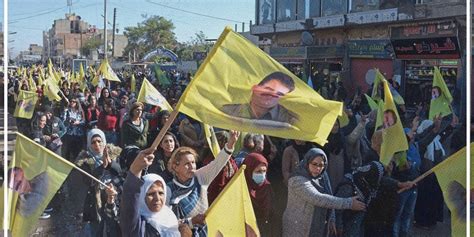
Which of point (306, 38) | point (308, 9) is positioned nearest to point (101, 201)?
point (306, 38)

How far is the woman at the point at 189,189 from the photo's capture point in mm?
3326

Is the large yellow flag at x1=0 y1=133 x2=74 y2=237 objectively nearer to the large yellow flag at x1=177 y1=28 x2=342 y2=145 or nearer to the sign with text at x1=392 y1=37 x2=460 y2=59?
the large yellow flag at x1=177 y1=28 x2=342 y2=145

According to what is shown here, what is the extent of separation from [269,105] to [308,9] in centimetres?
1771

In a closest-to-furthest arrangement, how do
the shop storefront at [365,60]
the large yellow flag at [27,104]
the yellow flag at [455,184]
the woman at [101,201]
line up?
the yellow flag at [455,184] < the woman at [101,201] < the large yellow flag at [27,104] < the shop storefront at [365,60]

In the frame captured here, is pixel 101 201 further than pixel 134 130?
No

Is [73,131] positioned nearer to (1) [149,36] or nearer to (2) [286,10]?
(2) [286,10]

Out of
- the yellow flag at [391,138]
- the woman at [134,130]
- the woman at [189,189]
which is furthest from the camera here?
the woman at [134,130]

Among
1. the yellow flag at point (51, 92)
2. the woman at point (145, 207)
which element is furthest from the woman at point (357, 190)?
the yellow flag at point (51, 92)

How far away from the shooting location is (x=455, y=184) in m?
3.76

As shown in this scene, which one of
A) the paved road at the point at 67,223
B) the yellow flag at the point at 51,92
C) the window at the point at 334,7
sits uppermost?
the window at the point at 334,7

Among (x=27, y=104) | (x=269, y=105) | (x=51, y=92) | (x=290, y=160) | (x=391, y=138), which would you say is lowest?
(x=290, y=160)

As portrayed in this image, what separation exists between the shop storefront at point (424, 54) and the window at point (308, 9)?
3917 mm

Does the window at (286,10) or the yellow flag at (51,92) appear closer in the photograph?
the yellow flag at (51,92)

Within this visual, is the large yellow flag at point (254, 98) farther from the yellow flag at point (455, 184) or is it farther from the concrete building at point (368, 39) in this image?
the concrete building at point (368, 39)
